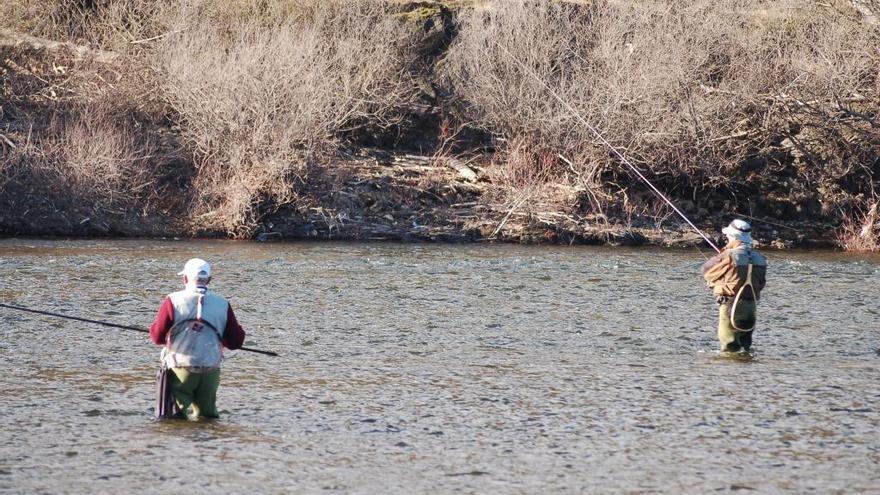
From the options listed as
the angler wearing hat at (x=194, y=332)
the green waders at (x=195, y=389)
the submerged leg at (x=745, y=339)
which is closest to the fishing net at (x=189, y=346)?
the angler wearing hat at (x=194, y=332)

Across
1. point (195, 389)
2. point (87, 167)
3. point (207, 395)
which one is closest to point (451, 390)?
point (207, 395)

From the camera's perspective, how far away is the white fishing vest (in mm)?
9211

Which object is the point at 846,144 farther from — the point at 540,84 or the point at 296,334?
the point at 296,334

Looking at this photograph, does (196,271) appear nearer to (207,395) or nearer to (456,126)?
(207,395)

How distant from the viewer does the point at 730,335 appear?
13.4m

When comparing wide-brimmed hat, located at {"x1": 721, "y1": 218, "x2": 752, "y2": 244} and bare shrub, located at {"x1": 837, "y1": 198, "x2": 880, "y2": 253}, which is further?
bare shrub, located at {"x1": 837, "y1": 198, "x2": 880, "y2": 253}

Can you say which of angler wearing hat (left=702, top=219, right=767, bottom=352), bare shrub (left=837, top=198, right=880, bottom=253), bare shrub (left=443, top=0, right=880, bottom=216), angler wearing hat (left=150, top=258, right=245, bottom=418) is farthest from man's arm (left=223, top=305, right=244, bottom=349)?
bare shrub (left=837, top=198, right=880, bottom=253)

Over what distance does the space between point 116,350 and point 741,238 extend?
276 inches

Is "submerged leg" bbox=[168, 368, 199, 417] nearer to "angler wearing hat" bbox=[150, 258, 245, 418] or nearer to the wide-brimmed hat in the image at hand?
"angler wearing hat" bbox=[150, 258, 245, 418]

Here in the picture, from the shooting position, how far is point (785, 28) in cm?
3216

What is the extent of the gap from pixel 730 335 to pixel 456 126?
20407 mm

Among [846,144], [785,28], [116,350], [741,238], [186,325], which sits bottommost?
[116,350]

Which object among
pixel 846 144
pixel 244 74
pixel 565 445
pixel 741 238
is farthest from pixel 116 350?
pixel 846 144

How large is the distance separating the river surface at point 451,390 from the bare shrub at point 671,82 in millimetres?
9413
